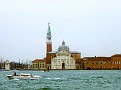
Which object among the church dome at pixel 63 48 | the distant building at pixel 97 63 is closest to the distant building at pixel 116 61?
the distant building at pixel 97 63

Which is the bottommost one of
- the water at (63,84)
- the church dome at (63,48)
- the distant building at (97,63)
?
the water at (63,84)

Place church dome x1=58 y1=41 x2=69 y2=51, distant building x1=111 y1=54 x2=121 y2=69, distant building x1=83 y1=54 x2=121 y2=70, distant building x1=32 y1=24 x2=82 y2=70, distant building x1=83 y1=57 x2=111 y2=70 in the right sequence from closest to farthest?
distant building x1=111 y1=54 x2=121 y2=69 < distant building x1=83 y1=54 x2=121 y2=70 < distant building x1=83 y1=57 x2=111 y2=70 < distant building x1=32 y1=24 x2=82 y2=70 < church dome x1=58 y1=41 x2=69 y2=51

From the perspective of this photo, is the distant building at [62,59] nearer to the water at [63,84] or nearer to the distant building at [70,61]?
the distant building at [70,61]

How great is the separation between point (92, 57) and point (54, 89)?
128 m

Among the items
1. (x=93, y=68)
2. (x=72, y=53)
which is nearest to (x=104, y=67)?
(x=93, y=68)

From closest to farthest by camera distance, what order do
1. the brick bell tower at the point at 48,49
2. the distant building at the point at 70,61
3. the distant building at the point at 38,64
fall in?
the distant building at the point at 70,61
the brick bell tower at the point at 48,49
the distant building at the point at 38,64

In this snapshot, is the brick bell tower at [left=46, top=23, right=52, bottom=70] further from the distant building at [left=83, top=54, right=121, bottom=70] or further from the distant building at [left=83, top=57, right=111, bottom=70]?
the distant building at [left=83, top=57, right=111, bottom=70]

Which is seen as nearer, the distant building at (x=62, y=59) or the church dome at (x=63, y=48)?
the distant building at (x=62, y=59)

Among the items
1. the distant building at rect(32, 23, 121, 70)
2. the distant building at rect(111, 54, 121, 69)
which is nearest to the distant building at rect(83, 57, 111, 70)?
the distant building at rect(32, 23, 121, 70)

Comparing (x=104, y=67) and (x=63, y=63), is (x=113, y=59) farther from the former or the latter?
(x=63, y=63)

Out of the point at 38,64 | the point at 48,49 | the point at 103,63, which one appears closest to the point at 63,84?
the point at 103,63

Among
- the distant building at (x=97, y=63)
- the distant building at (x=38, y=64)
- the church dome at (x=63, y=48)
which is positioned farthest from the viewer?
the distant building at (x=38, y=64)

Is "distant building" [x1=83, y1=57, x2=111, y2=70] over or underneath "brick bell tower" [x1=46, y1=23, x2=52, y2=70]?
underneath

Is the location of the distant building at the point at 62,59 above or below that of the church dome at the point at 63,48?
below
